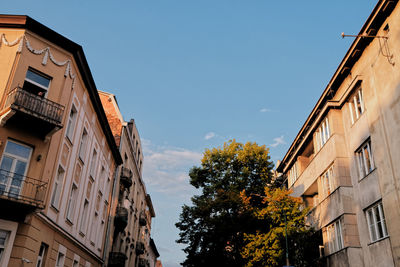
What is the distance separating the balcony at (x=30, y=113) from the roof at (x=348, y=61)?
16.4 metres

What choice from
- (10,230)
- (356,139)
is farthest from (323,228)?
(10,230)

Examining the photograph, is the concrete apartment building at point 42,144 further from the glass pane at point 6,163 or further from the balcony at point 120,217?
the balcony at point 120,217

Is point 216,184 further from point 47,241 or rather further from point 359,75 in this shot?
point 47,241

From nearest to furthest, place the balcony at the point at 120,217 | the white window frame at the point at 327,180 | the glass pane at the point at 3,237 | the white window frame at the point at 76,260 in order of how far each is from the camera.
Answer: the glass pane at the point at 3,237 < the white window frame at the point at 76,260 < the white window frame at the point at 327,180 < the balcony at the point at 120,217

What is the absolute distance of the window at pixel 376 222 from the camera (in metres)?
17.9

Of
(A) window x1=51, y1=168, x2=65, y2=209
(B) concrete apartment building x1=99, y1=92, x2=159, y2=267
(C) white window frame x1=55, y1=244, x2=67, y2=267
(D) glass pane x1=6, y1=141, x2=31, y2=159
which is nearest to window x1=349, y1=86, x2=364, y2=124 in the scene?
(A) window x1=51, y1=168, x2=65, y2=209

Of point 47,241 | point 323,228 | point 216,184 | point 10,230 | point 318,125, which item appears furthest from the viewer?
point 216,184

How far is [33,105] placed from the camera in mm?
15172

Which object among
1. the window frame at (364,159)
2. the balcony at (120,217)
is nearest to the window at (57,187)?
the balcony at (120,217)

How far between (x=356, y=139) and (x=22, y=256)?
1816 centimetres

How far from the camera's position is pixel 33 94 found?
50.4 feet

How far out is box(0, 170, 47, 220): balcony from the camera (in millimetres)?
13555

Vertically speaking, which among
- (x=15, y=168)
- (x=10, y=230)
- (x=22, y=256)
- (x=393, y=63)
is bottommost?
(x=22, y=256)

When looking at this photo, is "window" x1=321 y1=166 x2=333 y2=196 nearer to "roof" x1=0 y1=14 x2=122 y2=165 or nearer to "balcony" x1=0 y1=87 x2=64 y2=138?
"roof" x1=0 y1=14 x2=122 y2=165
